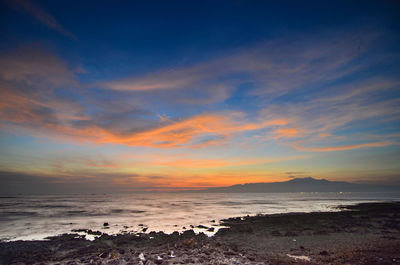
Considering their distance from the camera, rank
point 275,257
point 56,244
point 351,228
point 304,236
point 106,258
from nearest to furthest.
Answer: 1. point 106,258
2. point 275,257
3. point 56,244
4. point 304,236
5. point 351,228

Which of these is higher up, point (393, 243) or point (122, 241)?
point (393, 243)

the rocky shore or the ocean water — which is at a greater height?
the rocky shore

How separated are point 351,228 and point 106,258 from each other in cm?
2196

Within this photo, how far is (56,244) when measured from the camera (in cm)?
1742

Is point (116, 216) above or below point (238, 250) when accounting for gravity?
below

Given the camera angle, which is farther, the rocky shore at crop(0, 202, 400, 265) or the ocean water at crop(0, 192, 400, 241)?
the ocean water at crop(0, 192, 400, 241)

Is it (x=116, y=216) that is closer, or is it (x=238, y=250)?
(x=238, y=250)

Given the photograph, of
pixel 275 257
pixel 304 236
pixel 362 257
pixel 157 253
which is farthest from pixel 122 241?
pixel 362 257

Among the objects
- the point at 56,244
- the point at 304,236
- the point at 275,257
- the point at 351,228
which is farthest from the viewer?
the point at 351,228

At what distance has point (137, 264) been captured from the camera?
1080cm

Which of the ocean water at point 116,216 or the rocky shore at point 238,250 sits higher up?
the rocky shore at point 238,250

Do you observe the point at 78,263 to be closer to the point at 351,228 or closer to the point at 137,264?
the point at 137,264

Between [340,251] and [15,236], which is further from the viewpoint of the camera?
[15,236]

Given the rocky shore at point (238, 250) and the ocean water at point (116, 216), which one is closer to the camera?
the rocky shore at point (238, 250)
